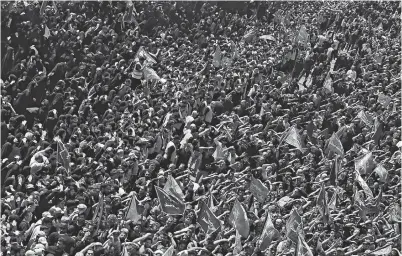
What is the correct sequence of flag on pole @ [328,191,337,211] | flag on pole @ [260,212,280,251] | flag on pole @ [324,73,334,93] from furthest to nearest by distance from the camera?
1. flag on pole @ [324,73,334,93]
2. flag on pole @ [328,191,337,211]
3. flag on pole @ [260,212,280,251]

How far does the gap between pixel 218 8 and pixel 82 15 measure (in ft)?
20.0

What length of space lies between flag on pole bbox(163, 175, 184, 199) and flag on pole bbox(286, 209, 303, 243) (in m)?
1.62

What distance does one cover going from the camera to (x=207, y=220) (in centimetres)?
1115

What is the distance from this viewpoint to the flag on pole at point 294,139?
14536mm

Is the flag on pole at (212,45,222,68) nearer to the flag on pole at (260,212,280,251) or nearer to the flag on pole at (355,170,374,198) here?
the flag on pole at (355,170,374,198)

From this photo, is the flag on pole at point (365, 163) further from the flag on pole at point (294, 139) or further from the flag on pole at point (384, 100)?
the flag on pole at point (384, 100)

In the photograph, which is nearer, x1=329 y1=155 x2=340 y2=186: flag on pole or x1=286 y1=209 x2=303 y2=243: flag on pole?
x1=286 y1=209 x2=303 y2=243: flag on pole

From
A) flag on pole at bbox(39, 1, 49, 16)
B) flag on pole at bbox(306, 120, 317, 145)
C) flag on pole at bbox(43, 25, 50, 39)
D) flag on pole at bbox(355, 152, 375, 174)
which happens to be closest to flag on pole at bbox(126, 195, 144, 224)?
flag on pole at bbox(355, 152, 375, 174)

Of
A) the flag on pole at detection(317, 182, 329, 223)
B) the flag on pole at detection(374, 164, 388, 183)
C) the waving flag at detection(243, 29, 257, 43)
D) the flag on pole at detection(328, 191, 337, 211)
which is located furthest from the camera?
the waving flag at detection(243, 29, 257, 43)

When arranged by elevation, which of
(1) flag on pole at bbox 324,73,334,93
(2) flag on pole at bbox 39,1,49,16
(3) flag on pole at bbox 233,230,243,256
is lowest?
(1) flag on pole at bbox 324,73,334,93

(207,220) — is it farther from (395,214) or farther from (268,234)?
(395,214)

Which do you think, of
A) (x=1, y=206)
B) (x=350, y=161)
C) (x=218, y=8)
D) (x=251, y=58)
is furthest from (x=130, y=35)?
(x=1, y=206)

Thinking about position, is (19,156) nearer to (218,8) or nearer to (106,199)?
(106,199)

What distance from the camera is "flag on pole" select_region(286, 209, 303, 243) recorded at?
37.7 ft
